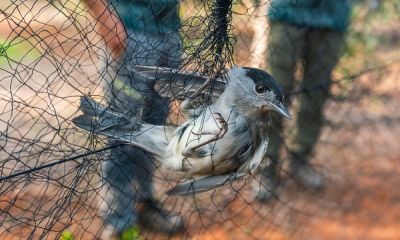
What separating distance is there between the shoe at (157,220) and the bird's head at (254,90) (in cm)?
95

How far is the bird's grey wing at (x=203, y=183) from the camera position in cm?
190

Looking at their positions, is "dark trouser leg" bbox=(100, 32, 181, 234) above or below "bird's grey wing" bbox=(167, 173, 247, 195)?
above

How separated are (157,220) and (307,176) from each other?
0.97 m

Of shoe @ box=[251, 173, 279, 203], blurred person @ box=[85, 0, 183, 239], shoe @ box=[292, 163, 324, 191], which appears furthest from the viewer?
shoe @ box=[292, 163, 324, 191]

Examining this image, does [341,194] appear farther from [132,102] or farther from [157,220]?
[132,102]

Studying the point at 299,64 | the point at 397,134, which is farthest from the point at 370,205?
the point at 299,64

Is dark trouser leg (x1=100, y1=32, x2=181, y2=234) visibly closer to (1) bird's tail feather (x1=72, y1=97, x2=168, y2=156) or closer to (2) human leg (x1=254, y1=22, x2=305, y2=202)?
(1) bird's tail feather (x1=72, y1=97, x2=168, y2=156)

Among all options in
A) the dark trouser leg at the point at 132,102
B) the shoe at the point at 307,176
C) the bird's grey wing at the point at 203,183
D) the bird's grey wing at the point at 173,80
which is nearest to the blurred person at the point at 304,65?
the shoe at the point at 307,176

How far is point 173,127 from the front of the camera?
1.92m

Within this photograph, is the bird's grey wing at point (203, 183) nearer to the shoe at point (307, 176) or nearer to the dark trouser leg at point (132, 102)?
the dark trouser leg at point (132, 102)

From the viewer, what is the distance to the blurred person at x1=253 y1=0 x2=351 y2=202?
2.96 meters

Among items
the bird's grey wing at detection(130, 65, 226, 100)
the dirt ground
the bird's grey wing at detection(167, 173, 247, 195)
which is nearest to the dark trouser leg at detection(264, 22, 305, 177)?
the dirt ground

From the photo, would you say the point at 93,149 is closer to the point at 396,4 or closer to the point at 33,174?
the point at 33,174

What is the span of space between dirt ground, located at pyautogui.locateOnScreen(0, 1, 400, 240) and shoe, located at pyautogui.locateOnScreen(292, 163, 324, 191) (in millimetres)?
32
